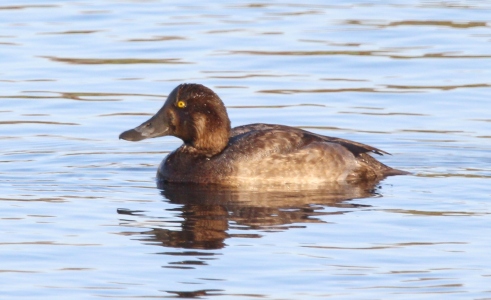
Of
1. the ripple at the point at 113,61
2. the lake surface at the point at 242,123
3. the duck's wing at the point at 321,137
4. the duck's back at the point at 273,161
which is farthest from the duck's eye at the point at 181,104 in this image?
the ripple at the point at 113,61

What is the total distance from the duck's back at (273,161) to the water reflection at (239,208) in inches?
5.4

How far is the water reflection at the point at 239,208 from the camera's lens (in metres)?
9.54

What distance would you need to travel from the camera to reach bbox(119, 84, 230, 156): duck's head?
12109mm

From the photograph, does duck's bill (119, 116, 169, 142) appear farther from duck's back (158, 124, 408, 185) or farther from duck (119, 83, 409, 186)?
duck's back (158, 124, 408, 185)

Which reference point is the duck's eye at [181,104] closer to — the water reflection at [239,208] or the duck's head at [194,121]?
the duck's head at [194,121]

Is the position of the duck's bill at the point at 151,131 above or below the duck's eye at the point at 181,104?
below

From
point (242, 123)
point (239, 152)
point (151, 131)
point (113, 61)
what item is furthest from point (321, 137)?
point (113, 61)

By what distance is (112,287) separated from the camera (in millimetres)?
8188

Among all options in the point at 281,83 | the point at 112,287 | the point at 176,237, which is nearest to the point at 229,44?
the point at 281,83

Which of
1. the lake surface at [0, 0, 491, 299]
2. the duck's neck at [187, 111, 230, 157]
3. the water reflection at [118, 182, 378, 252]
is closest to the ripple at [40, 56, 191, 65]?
the lake surface at [0, 0, 491, 299]

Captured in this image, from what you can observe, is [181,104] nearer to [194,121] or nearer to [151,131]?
[194,121]

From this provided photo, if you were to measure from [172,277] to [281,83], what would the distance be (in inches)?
330

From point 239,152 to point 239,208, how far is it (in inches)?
51.5

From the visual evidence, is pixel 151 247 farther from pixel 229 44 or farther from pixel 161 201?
pixel 229 44
